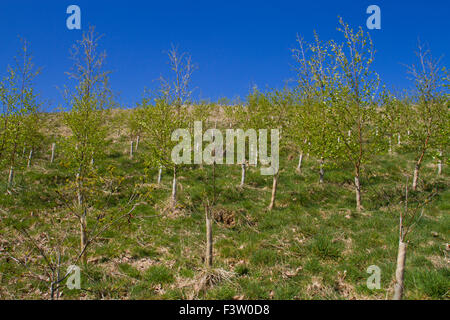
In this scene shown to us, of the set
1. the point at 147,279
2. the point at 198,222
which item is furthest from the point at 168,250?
the point at 198,222

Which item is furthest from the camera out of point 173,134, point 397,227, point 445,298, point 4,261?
point 173,134

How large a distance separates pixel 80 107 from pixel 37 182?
6.18 m

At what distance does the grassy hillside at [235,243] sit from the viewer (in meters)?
6.45

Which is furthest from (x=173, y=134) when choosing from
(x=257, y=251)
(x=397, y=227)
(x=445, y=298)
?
(x=445, y=298)

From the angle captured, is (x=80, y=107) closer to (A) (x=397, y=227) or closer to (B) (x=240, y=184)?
(B) (x=240, y=184)

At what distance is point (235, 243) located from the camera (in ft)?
31.3

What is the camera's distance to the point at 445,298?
5344mm

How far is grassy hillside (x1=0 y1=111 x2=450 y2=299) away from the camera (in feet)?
21.1

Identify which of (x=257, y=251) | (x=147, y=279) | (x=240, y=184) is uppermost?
(x=240, y=184)
